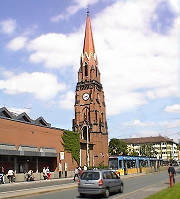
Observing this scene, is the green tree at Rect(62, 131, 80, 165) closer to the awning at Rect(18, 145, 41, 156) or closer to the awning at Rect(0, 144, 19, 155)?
the awning at Rect(18, 145, 41, 156)

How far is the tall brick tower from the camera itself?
8750cm

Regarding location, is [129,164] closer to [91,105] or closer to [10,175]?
[10,175]

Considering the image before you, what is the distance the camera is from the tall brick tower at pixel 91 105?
87500mm

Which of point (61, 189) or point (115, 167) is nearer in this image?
point (61, 189)

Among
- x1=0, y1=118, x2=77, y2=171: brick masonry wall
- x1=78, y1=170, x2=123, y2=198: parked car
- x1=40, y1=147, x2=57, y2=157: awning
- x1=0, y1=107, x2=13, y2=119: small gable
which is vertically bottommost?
x1=78, y1=170, x2=123, y2=198: parked car

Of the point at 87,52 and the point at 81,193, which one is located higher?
the point at 87,52

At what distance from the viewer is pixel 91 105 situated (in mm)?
91000

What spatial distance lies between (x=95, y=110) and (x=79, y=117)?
4.77 meters

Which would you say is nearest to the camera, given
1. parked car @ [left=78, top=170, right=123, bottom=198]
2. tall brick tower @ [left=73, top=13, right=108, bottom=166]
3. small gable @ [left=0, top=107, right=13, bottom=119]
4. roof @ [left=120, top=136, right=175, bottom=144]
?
parked car @ [left=78, top=170, right=123, bottom=198]

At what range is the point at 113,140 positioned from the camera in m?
127

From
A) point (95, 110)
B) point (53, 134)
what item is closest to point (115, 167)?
point (53, 134)

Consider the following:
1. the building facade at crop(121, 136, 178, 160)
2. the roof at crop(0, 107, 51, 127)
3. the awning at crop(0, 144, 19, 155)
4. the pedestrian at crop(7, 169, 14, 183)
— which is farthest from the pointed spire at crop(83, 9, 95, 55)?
the building facade at crop(121, 136, 178, 160)

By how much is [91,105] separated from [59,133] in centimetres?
3368

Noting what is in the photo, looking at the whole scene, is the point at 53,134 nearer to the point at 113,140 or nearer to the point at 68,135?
the point at 68,135
